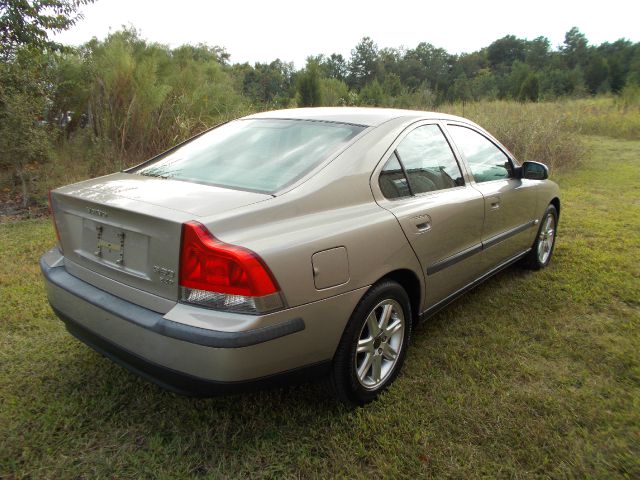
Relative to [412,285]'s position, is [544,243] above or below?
below

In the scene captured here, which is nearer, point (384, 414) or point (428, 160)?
point (384, 414)

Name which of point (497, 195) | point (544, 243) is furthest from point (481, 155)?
point (544, 243)

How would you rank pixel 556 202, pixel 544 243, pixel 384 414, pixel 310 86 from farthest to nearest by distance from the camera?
pixel 310 86, pixel 556 202, pixel 544 243, pixel 384 414

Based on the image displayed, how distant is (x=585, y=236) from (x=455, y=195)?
3320mm

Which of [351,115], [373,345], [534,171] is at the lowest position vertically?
[373,345]

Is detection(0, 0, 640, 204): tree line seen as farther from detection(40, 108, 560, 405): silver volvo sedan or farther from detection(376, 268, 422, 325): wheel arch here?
detection(376, 268, 422, 325): wheel arch

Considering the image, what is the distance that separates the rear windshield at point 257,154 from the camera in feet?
7.76

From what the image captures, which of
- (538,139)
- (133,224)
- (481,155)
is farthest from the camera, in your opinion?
(538,139)

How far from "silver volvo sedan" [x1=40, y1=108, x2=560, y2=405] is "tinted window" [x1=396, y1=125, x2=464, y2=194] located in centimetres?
1

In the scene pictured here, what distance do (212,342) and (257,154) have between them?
1190 mm

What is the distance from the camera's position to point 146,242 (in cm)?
198

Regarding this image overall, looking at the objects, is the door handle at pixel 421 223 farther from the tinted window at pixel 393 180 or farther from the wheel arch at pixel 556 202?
the wheel arch at pixel 556 202

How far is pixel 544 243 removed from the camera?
4527 mm

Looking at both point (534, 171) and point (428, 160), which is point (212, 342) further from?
point (534, 171)
